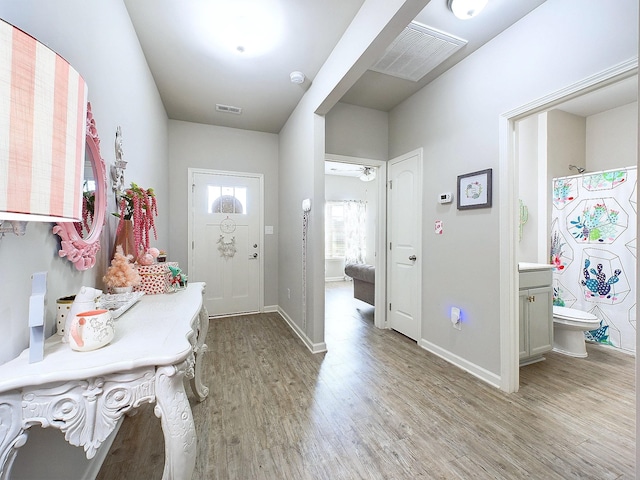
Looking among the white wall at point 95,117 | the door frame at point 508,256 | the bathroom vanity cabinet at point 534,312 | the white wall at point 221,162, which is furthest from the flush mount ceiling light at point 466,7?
the white wall at point 221,162

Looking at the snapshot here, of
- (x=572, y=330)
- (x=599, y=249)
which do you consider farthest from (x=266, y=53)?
(x=599, y=249)

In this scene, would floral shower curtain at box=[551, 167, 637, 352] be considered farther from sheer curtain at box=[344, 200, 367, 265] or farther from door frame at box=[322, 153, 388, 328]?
sheer curtain at box=[344, 200, 367, 265]

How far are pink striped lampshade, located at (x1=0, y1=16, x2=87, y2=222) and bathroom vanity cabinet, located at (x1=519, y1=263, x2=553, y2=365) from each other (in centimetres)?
281

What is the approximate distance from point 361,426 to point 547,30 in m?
2.82

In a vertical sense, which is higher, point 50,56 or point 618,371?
point 50,56

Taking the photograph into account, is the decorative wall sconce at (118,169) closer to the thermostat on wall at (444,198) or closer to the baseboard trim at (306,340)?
the baseboard trim at (306,340)

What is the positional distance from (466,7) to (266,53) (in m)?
1.50

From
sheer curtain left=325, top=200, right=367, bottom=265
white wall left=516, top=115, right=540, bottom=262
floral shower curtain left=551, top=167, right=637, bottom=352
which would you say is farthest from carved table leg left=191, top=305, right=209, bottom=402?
sheer curtain left=325, top=200, right=367, bottom=265

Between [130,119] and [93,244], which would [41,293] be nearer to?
[93,244]

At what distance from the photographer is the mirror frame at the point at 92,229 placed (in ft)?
3.49

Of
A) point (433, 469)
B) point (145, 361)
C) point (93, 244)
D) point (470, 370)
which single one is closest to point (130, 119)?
point (93, 244)

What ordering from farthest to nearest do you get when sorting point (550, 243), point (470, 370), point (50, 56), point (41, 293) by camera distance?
1. point (550, 243)
2. point (470, 370)
3. point (41, 293)
4. point (50, 56)

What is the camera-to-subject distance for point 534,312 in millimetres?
2393

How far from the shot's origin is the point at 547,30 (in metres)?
1.81
